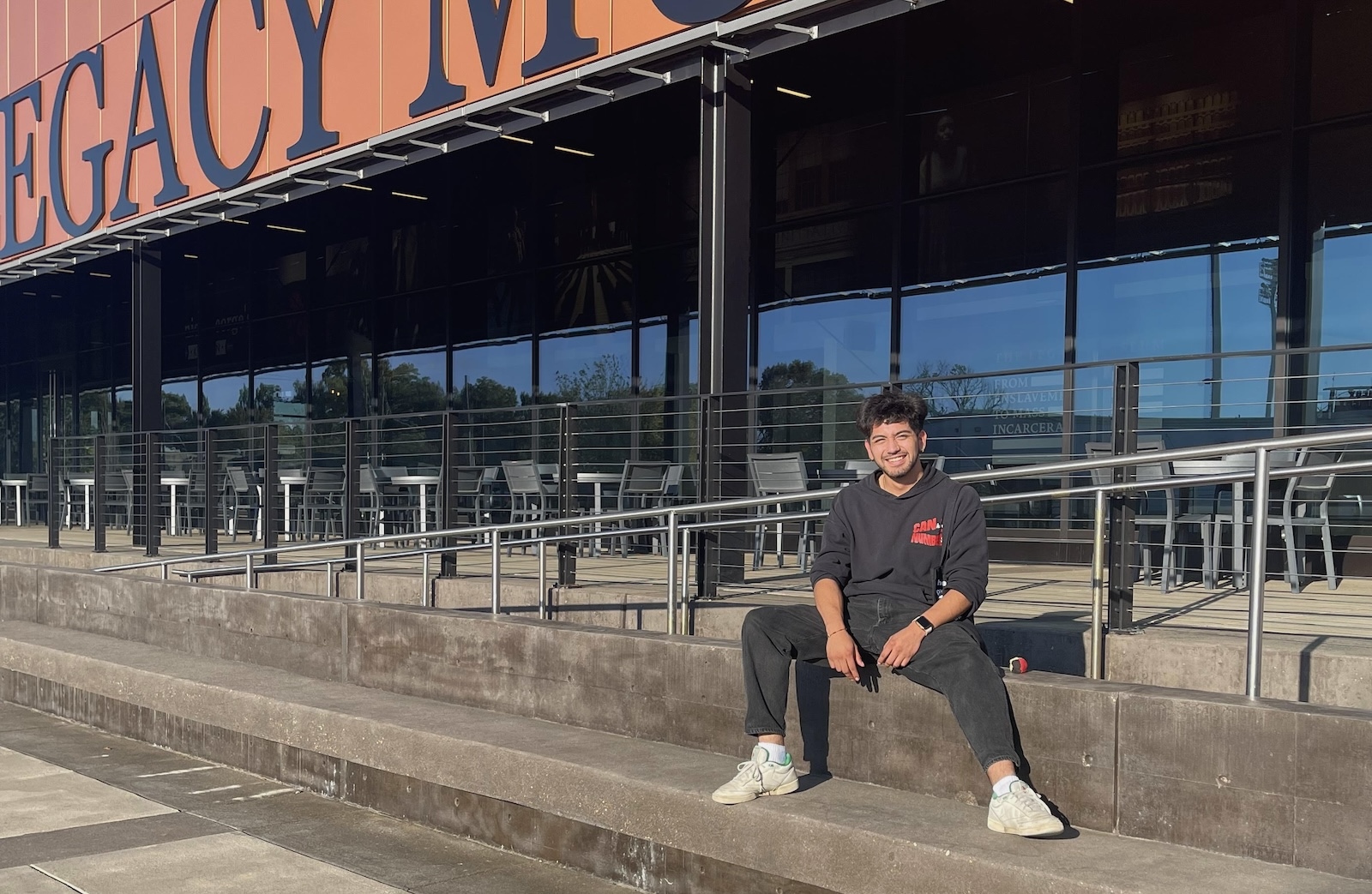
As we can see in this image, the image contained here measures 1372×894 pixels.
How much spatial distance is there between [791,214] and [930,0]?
Answer: 6.04 metres

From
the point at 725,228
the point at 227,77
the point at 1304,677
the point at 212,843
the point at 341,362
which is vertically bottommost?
the point at 212,843

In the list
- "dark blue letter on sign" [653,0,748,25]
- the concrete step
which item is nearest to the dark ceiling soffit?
"dark blue letter on sign" [653,0,748,25]

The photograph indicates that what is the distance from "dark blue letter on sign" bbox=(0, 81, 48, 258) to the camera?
1850 centimetres

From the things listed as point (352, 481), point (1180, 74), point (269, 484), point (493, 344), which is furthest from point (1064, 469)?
point (493, 344)

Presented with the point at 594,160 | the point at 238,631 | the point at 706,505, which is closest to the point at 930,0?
the point at 706,505

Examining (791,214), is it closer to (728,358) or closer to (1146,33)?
(1146,33)

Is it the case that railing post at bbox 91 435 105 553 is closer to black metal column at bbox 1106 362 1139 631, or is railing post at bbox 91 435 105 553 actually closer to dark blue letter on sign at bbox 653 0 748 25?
dark blue letter on sign at bbox 653 0 748 25

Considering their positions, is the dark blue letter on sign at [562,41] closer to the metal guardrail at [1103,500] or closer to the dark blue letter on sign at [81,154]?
the metal guardrail at [1103,500]

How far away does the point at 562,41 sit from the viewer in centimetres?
1045

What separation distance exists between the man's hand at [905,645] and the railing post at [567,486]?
4339 mm

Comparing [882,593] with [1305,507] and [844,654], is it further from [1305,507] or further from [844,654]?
[1305,507]

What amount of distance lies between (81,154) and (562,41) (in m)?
10.2

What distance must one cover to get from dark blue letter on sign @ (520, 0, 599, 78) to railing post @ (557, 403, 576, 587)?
123 inches

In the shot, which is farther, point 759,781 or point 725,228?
point 725,228
